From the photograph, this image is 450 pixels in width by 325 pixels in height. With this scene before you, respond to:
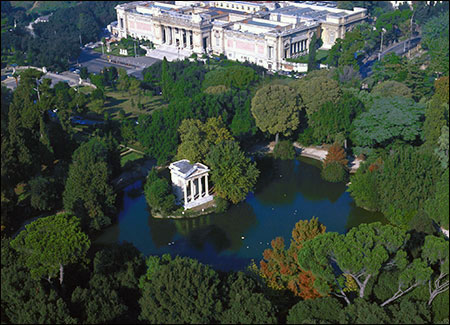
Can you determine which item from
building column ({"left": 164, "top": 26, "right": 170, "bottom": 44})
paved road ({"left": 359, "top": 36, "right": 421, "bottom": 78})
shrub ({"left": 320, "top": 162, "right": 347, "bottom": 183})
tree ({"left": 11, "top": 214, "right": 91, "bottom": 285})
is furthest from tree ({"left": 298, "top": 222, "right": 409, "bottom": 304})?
building column ({"left": 164, "top": 26, "right": 170, "bottom": 44})

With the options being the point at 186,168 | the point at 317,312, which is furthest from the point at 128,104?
the point at 317,312

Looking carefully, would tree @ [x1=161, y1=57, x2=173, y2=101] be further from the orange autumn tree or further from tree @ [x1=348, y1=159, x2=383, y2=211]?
the orange autumn tree

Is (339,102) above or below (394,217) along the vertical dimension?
above

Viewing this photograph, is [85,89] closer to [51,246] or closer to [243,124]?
[243,124]

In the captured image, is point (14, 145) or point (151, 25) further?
point (151, 25)

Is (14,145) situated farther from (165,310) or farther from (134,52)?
(134,52)

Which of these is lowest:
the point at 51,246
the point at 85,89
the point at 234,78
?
the point at 85,89

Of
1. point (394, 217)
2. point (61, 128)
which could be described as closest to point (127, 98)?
point (61, 128)
